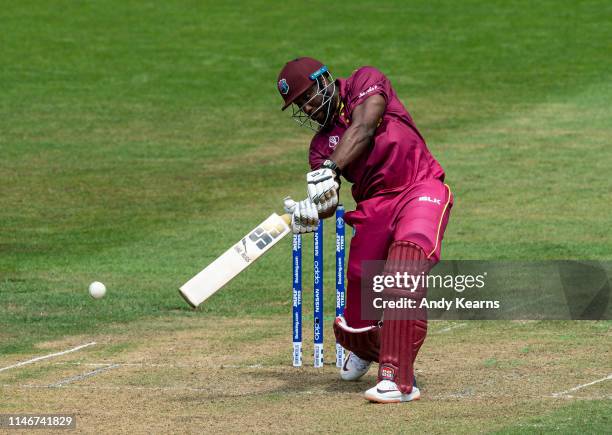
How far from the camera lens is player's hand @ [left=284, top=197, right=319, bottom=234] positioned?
307 inches

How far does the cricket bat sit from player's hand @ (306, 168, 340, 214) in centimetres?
37

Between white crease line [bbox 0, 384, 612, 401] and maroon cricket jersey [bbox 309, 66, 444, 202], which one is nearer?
white crease line [bbox 0, 384, 612, 401]

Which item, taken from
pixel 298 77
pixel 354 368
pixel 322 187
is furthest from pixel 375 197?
pixel 354 368

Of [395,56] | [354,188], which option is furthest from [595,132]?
[354,188]

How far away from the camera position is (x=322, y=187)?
25.4 ft

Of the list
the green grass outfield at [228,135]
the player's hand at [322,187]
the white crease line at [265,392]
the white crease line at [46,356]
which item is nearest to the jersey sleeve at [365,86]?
the player's hand at [322,187]

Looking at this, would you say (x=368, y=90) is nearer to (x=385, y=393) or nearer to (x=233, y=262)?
(x=233, y=262)

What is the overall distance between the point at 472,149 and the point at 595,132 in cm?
201

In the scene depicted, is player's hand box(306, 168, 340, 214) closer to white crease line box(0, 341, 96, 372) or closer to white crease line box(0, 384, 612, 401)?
white crease line box(0, 384, 612, 401)

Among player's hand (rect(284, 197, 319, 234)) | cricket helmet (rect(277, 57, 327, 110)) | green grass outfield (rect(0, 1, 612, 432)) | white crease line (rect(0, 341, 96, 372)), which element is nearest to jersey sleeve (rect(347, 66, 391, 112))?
cricket helmet (rect(277, 57, 327, 110))

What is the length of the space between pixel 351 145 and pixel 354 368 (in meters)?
1.49

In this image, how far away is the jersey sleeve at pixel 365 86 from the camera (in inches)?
318

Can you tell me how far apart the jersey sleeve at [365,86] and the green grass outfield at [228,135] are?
7.06ft

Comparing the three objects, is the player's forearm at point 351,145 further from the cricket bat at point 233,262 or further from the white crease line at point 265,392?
the white crease line at point 265,392
